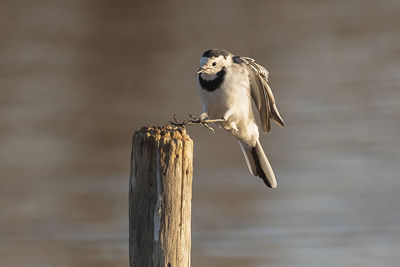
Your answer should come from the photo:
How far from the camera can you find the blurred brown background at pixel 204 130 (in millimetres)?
7852

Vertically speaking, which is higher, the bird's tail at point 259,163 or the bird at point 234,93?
the bird at point 234,93

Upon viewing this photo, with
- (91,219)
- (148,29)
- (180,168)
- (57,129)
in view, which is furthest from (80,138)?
(180,168)

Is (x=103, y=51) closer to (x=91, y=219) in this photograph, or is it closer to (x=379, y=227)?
(x=91, y=219)

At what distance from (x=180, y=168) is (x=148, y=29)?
25.2 ft

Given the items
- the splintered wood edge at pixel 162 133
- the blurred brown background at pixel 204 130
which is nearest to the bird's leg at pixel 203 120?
the splintered wood edge at pixel 162 133

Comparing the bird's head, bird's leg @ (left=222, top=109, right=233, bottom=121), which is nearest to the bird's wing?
the bird's head

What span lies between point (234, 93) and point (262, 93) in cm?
31

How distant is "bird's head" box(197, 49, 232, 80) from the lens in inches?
198

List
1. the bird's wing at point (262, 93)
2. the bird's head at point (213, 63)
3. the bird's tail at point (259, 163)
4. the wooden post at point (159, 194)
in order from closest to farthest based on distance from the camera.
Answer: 1. the wooden post at point (159, 194)
2. the bird's head at point (213, 63)
3. the bird's wing at point (262, 93)
4. the bird's tail at point (259, 163)

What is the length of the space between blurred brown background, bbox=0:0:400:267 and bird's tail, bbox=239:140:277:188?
76.6 inches

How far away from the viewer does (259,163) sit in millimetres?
5648

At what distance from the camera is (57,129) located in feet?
32.0

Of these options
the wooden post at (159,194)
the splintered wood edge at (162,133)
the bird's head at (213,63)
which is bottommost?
the wooden post at (159,194)

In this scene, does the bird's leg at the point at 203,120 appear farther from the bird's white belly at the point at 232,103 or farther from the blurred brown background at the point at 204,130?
the blurred brown background at the point at 204,130
